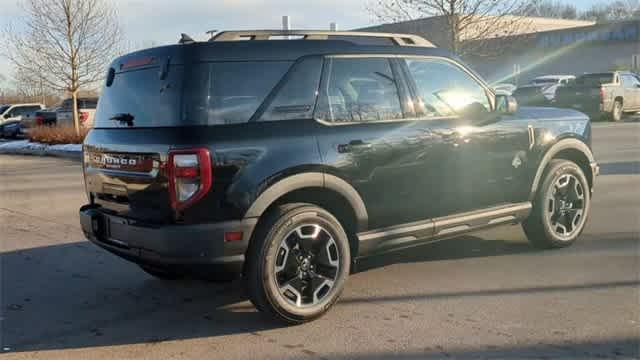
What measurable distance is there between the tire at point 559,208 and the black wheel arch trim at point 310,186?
2168mm

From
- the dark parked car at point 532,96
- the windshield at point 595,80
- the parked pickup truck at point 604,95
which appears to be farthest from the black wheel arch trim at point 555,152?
the dark parked car at point 532,96

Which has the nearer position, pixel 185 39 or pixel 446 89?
pixel 185 39

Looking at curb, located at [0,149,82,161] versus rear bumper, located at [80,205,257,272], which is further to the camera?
curb, located at [0,149,82,161]

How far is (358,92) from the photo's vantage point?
493 cm

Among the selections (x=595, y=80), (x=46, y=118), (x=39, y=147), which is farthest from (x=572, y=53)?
(x=39, y=147)

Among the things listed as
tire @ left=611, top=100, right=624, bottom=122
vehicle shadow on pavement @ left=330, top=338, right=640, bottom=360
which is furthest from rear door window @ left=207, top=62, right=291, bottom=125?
tire @ left=611, top=100, right=624, bottom=122

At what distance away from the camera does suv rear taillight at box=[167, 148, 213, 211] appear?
407cm

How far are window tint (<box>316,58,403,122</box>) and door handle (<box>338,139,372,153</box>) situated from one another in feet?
0.60

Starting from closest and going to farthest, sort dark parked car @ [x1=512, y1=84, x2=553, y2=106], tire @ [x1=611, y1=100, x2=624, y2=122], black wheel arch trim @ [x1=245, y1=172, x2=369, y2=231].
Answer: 1. black wheel arch trim @ [x1=245, y1=172, x2=369, y2=231]
2. tire @ [x1=611, y1=100, x2=624, y2=122]
3. dark parked car @ [x1=512, y1=84, x2=553, y2=106]

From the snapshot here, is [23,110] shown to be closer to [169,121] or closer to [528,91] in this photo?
[528,91]

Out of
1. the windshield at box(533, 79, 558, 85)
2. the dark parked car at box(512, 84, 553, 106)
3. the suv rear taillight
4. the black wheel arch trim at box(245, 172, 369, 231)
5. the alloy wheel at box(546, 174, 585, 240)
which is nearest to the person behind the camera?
the suv rear taillight

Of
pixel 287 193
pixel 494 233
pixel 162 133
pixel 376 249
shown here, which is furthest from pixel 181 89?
pixel 494 233

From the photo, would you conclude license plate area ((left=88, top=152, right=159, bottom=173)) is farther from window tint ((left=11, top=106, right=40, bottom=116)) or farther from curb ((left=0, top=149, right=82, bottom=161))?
window tint ((left=11, top=106, right=40, bottom=116))

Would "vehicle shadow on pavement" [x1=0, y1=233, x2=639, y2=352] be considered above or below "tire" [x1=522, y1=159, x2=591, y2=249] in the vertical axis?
below
